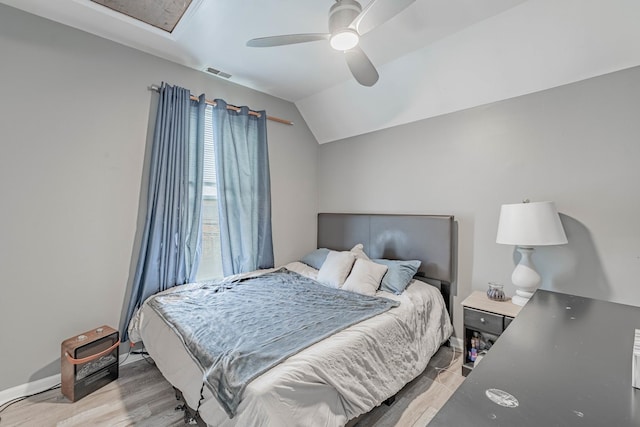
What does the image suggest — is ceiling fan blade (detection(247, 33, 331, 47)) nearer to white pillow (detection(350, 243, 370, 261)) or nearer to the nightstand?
white pillow (detection(350, 243, 370, 261))

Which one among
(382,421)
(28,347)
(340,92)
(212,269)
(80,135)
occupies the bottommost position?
(382,421)

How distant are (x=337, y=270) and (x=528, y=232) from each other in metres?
1.57

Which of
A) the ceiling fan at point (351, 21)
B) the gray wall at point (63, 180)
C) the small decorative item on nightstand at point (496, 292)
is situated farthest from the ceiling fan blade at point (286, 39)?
the small decorative item on nightstand at point (496, 292)

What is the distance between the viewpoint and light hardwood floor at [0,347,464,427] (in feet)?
5.79

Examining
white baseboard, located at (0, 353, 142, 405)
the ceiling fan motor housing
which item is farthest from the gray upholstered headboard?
white baseboard, located at (0, 353, 142, 405)

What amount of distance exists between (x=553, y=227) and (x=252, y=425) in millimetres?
2208

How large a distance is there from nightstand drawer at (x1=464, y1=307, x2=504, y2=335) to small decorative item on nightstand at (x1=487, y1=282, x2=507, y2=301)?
0.23 meters

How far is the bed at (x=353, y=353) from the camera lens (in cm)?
127

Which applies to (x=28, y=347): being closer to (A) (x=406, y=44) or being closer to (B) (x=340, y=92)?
(B) (x=340, y=92)

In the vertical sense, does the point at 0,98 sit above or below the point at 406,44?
below

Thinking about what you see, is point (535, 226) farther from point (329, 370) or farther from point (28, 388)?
point (28, 388)

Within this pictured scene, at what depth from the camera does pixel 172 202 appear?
257cm

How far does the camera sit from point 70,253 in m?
2.20

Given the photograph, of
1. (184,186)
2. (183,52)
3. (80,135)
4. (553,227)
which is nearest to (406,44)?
A: (553,227)
